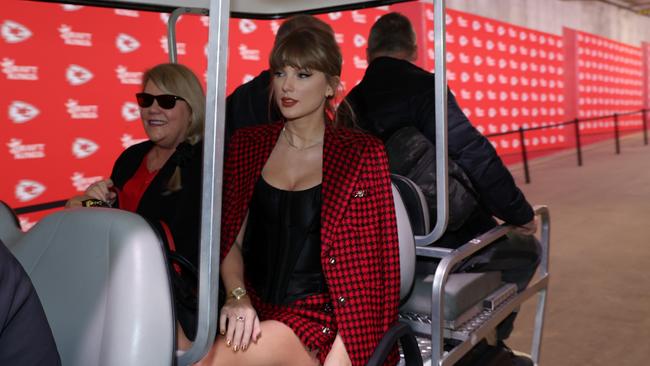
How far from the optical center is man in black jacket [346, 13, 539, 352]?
227cm

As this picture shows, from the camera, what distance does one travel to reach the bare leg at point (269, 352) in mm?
1487

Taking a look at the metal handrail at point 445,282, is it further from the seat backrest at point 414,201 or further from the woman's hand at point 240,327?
the woman's hand at point 240,327

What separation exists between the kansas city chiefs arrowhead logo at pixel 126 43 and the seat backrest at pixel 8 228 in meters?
2.93

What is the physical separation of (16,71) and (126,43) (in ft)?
2.65

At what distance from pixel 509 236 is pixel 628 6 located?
16.3m

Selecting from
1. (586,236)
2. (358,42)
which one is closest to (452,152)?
(586,236)

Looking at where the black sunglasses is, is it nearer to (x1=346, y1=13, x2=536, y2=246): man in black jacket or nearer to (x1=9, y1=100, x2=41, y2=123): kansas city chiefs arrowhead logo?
(x1=346, y1=13, x2=536, y2=246): man in black jacket

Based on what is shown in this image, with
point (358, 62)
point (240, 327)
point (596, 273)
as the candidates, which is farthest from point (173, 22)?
point (358, 62)

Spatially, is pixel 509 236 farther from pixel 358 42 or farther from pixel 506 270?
pixel 358 42

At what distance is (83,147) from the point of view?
4262 millimetres

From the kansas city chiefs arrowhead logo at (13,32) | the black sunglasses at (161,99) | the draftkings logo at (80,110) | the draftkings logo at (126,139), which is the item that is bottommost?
the black sunglasses at (161,99)

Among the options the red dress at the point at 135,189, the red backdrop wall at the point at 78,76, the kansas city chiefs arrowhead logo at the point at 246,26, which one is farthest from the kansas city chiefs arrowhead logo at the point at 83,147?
the red dress at the point at 135,189

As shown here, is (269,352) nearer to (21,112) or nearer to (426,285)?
(426,285)

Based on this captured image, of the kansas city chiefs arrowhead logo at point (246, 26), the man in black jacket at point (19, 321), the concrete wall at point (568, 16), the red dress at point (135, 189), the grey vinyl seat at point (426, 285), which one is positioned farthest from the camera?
the concrete wall at point (568, 16)
